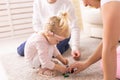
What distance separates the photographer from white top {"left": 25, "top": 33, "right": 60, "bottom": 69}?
4.26 ft

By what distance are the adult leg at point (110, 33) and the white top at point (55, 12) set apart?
656mm

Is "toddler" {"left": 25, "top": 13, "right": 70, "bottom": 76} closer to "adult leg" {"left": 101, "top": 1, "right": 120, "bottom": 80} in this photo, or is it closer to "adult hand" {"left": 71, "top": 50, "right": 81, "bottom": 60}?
"adult hand" {"left": 71, "top": 50, "right": 81, "bottom": 60}

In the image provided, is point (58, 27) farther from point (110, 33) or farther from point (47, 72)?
point (110, 33)

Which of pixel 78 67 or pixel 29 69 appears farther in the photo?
pixel 29 69

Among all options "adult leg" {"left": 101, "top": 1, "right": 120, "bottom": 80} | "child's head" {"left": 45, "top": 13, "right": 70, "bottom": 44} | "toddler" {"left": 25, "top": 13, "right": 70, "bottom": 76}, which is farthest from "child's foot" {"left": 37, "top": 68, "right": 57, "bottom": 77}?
"adult leg" {"left": 101, "top": 1, "right": 120, "bottom": 80}

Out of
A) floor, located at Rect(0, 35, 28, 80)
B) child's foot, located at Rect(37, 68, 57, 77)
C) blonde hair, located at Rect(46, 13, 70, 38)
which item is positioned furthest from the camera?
floor, located at Rect(0, 35, 28, 80)

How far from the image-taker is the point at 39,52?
4.27ft

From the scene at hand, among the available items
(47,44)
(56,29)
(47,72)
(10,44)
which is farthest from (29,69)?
(10,44)

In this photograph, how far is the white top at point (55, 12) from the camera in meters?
1.64

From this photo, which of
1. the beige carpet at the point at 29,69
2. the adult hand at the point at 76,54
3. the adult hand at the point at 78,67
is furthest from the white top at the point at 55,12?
the adult hand at the point at 78,67

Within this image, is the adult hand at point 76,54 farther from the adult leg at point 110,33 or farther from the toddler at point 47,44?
the adult leg at point 110,33

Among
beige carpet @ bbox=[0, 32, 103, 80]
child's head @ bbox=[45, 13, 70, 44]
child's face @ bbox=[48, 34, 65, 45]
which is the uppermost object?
child's head @ bbox=[45, 13, 70, 44]

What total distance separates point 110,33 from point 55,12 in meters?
0.81

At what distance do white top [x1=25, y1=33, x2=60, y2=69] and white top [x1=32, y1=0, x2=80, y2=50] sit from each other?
297 millimetres
